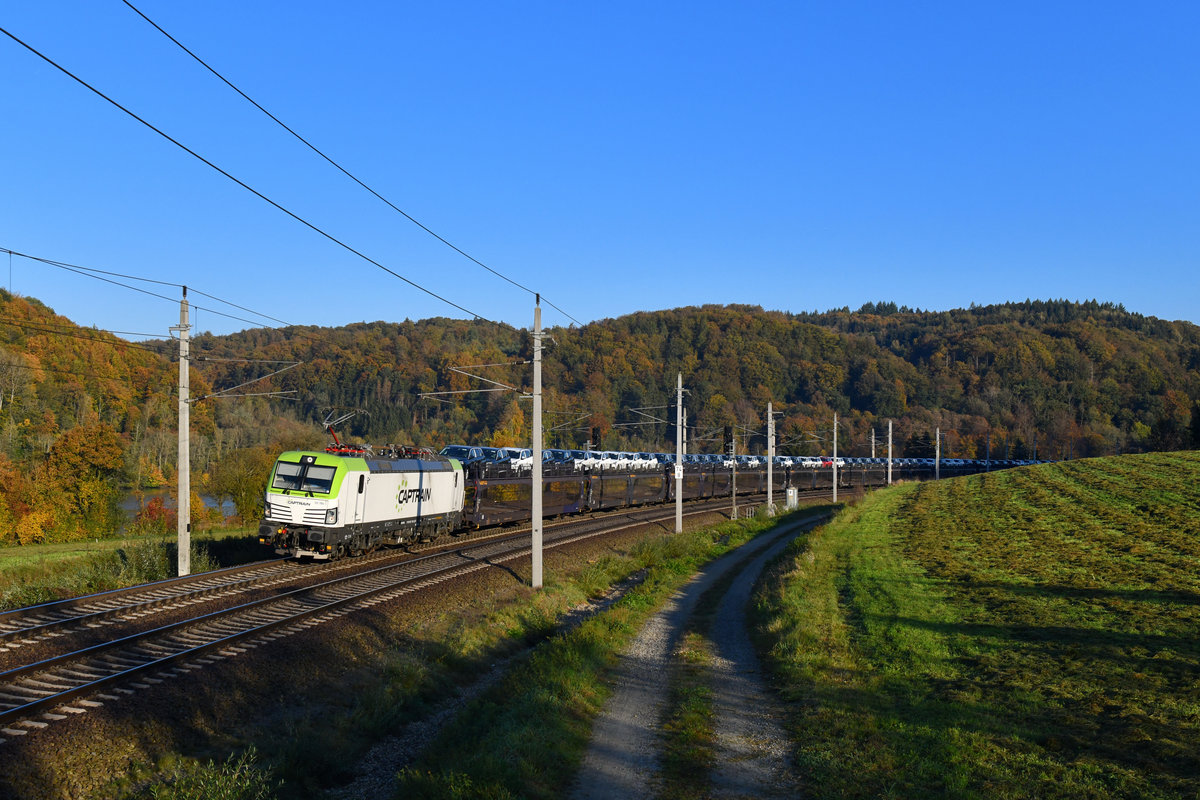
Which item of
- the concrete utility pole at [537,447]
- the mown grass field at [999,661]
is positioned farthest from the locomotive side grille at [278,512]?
the mown grass field at [999,661]

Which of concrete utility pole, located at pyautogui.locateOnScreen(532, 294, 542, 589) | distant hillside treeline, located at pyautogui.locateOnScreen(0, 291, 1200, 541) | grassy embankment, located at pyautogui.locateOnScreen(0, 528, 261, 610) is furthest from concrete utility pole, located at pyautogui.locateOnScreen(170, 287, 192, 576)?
concrete utility pole, located at pyautogui.locateOnScreen(532, 294, 542, 589)

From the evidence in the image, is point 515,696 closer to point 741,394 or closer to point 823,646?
point 823,646

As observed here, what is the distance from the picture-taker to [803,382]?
7136 inches

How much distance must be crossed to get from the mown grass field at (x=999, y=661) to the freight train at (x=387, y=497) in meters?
13.0

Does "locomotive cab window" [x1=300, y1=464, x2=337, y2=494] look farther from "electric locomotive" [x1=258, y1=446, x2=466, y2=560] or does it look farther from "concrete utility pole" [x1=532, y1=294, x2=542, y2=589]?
"concrete utility pole" [x1=532, y1=294, x2=542, y2=589]

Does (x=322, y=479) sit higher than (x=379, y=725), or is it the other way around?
(x=322, y=479)

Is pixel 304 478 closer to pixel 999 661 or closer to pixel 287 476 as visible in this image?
pixel 287 476

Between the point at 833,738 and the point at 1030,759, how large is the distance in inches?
91.8

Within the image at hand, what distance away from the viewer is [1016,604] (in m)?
18.5

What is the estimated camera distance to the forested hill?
11238 centimetres

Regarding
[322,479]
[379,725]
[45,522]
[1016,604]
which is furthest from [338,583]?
[45,522]

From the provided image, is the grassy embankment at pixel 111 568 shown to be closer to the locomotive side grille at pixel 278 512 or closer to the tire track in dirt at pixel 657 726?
the locomotive side grille at pixel 278 512

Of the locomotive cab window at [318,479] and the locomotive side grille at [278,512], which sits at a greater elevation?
the locomotive cab window at [318,479]

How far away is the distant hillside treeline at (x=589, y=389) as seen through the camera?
6588cm
